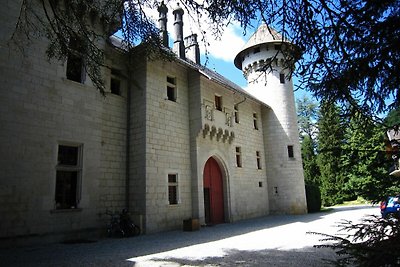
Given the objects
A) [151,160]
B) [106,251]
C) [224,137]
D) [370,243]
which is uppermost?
[224,137]

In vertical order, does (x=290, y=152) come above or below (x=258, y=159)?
above

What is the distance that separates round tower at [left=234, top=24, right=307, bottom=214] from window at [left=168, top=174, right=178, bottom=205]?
26.8 ft

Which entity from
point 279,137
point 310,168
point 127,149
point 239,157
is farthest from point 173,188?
point 310,168

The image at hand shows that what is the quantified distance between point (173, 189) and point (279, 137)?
923 cm

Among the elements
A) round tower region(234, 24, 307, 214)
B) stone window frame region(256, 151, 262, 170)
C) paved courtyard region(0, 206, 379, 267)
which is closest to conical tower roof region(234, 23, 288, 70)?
round tower region(234, 24, 307, 214)

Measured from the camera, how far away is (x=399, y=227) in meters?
2.53

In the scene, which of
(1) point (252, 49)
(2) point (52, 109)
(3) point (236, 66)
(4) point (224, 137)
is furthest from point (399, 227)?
(3) point (236, 66)

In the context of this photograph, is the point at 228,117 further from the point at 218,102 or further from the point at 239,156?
the point at 239,156

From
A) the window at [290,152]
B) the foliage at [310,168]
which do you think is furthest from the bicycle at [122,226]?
the foliage at [310,168]

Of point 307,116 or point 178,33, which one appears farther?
point 307,116

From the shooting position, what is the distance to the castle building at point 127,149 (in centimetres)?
824

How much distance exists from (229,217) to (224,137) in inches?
155

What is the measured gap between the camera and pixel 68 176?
9414mm

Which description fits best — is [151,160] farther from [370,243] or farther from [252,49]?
[252,49]
